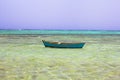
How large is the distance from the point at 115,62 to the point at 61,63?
2.75 metres

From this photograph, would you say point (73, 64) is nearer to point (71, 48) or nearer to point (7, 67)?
point (7, 67)

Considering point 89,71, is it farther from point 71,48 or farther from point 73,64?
point 71,48

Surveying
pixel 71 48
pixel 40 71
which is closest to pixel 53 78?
pixel 40 71

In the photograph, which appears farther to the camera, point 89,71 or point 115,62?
point 115,62

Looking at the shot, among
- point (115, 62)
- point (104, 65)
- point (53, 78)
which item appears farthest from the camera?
point (115, 62)

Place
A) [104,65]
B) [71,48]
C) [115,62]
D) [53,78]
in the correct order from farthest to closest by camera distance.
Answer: [71,48], [115,62], [104,65], [53,78]

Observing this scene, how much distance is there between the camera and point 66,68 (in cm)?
1305

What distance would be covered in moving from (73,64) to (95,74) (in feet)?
8.66

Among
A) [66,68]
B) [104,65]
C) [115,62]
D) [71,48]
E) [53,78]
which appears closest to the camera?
[53,78]

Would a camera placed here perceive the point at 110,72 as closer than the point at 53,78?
No

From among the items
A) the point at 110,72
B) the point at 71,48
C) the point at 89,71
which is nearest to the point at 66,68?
the point at 89,71

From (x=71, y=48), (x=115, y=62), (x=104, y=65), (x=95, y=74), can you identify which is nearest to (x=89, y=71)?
(x=95, y=74)

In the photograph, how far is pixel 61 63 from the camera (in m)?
14.5

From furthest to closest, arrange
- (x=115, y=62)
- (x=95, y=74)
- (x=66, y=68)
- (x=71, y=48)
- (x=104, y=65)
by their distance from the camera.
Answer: (x=71, y=48)
(x=115, y=62)
(x=104, y=65)
(x=66, y=68)
(x=95, y=74)
